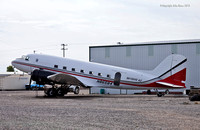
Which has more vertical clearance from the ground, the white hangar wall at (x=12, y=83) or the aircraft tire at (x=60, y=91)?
the white hangar wall at (x=12, y=83)

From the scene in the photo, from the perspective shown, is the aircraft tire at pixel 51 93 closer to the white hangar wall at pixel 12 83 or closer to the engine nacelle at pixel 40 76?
the engine nacelle at pixel 40 76

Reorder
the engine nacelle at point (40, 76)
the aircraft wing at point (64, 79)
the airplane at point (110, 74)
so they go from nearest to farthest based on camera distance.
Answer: the aircraft wing at point (64, 79) → the engine nacelle at point (40, 76) → the airplane at point (110, 74)

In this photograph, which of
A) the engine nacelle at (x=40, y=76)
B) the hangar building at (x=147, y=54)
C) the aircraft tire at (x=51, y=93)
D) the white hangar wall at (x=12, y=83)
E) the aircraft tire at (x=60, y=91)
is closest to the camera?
the engine nacelle at (x=40, y=76)

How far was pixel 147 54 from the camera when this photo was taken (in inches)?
1582

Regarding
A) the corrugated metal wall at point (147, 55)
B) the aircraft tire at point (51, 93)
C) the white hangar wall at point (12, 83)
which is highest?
the corrugated metal wall at point (147, 55)

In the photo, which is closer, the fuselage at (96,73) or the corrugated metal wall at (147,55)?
the fuselage at (96,73)

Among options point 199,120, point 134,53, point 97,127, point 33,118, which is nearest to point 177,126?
point 199,120

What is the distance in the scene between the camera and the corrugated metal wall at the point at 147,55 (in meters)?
37.3

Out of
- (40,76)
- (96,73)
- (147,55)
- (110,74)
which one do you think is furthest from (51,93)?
(147,55)

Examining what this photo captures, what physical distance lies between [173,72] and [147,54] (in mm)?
11342

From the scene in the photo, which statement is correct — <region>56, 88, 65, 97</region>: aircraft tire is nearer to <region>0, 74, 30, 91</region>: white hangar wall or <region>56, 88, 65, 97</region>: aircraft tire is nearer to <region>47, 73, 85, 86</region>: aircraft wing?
<region>47, 73, 85, 86</region>: aircraft wing

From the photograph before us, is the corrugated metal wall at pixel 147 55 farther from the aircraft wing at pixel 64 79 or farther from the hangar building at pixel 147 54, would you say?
the aircraft wing at pixel 64 79

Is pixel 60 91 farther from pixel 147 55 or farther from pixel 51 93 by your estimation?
pixel 147 55

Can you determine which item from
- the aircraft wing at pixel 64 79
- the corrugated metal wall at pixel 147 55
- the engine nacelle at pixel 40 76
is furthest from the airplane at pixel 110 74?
the corrugated metal wall at pixel 147 55
